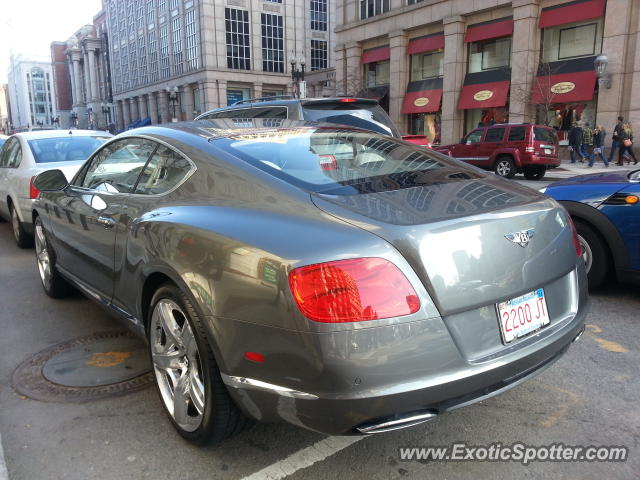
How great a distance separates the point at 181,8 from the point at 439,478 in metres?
67.9

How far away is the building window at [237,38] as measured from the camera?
59.7m

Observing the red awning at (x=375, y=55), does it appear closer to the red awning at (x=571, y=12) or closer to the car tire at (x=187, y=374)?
the red awning at (x=571, y=12)

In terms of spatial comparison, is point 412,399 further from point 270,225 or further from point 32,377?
point 32,377

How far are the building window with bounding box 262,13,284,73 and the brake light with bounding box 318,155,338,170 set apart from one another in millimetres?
63506

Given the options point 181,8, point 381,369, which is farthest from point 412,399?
point 181,8

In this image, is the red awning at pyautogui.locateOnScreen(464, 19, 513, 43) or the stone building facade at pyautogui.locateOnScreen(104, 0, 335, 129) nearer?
the red awning at pyautogui.locateOnScreen(464, 19, 513, 43)

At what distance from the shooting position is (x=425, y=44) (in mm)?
30578

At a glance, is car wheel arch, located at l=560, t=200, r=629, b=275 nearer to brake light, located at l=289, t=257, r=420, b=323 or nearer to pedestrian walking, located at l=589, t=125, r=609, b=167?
brake light, located at l=289, t=257, r=420, b=323

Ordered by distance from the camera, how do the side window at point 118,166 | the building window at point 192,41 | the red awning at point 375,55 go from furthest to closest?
1. the building window at point 192,41
2. the red awning at point 375,55
3. the side window at point 118,166

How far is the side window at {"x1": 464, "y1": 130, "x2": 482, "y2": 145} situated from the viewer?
58.5ft

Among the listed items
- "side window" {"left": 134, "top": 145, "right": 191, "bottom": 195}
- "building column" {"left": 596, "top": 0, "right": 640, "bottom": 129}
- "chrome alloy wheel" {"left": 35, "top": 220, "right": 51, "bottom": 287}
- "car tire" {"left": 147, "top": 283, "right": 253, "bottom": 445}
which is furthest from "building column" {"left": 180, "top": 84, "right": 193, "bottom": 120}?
"car tire" {"left": 147, "top": 283, "right": 253, "bottom": 445}

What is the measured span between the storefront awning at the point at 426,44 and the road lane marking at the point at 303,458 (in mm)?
30242

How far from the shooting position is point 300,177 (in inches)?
99.2

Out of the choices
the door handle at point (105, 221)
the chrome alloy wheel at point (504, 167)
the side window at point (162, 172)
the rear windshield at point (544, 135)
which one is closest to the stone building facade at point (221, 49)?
the rear windshield at point (544, 135)
